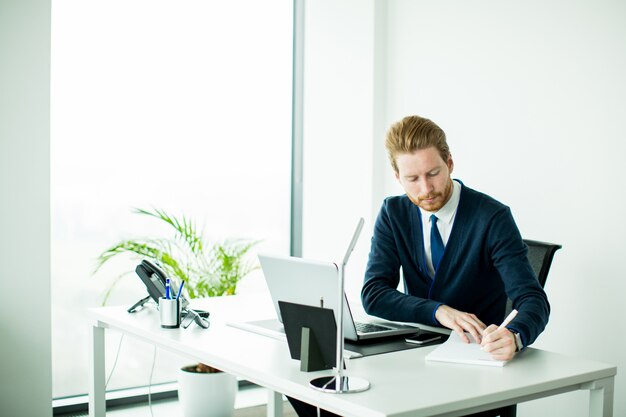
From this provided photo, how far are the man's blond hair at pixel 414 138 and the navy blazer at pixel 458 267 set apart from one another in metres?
0.22

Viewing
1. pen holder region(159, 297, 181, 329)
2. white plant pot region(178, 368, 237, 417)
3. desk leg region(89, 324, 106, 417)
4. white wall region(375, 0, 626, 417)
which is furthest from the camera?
white plant pot region(178, 368, 237, 417)

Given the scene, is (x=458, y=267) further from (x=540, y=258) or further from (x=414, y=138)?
(x=414, y=138)

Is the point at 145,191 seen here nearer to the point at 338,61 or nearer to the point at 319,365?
the point at 338,61

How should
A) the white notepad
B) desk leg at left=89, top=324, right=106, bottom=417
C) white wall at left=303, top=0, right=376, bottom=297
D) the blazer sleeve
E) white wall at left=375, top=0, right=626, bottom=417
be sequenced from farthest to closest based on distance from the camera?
white wall at left=303, top=0, right=376, bottom=297 < white wall at left=375, top=0, right=626, bottom=417 < desk leg at left=89, top=324, right=106, bottom=417 < the blazer sleeve < the white notepad

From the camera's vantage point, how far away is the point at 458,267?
2.26 m

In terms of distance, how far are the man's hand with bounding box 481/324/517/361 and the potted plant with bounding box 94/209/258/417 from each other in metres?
1.86

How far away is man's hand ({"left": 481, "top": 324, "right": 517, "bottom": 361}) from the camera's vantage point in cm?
175

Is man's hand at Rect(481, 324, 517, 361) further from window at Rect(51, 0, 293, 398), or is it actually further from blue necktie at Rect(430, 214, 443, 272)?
window at Rect(51, 0, 293, 398)

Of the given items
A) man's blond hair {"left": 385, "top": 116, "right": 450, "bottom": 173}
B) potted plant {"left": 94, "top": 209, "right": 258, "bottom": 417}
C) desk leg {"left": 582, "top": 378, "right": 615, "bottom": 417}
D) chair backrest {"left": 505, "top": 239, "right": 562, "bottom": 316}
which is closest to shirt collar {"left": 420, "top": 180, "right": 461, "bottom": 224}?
man's blond hair {"left": 385, "top": 116, "right": 450, "bottom": 173}

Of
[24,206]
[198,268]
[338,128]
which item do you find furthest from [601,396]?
[338,128]

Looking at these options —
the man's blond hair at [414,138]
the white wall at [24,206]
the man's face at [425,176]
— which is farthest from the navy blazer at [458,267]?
the white wall at [24,206]

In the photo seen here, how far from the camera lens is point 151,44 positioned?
3795 millimetres

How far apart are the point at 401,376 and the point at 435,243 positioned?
2.40 ft

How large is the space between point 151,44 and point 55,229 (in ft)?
3.60
